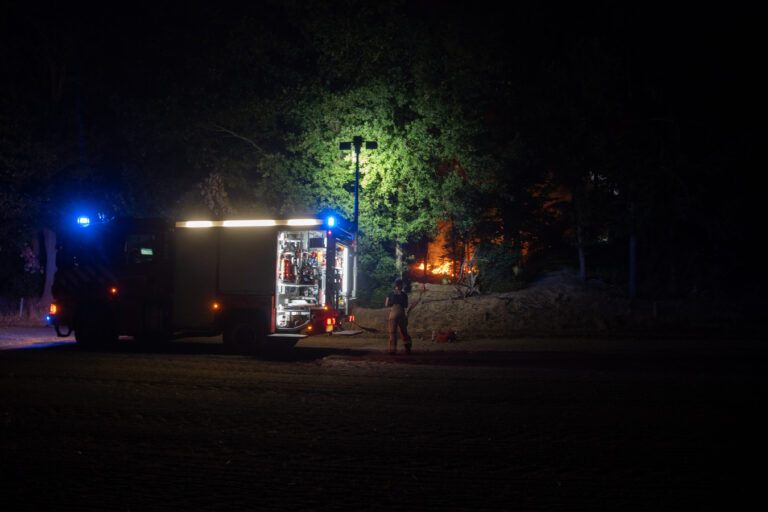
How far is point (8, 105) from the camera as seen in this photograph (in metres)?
22.7

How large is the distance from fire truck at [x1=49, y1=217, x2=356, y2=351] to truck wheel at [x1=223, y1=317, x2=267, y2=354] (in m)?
0.02

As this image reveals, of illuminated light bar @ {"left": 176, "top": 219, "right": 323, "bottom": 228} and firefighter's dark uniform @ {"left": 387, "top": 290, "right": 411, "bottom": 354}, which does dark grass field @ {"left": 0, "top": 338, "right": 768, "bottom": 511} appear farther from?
illuminated light bar @ {"left": 176, "top": 219, "right": 323, "bottom": 228}

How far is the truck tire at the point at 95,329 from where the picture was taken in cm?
1462

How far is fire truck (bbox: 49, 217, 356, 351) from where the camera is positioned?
13.8 m

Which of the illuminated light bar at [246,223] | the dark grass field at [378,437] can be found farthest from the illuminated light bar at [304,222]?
the dark grass field at [378,437]

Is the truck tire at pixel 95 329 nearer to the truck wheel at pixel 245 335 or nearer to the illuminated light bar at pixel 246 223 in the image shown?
the truck wheel at pixel 245 335

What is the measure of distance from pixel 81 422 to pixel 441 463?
4.62 meters

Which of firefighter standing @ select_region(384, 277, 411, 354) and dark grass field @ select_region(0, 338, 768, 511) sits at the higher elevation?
firefighter standing @ select_region(384, 277, 411, 354)

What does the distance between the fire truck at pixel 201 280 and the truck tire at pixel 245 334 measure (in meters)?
0.02

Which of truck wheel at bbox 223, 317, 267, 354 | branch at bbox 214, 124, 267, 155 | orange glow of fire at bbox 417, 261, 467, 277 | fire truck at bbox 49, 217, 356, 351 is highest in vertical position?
branch at bbox 214, 124, 267, 155

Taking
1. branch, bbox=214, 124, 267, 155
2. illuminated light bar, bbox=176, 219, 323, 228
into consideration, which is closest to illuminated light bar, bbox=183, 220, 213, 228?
illuminated light bar, bbox=176, 219, 323, 228

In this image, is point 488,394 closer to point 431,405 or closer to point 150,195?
point 431,405

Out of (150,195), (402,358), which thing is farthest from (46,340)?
(402,358)

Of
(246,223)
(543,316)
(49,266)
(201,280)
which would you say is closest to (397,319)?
(246,223)
